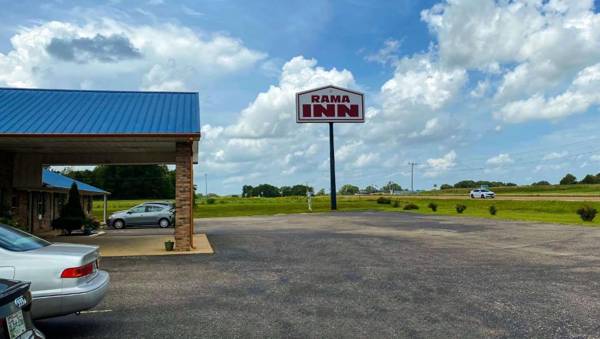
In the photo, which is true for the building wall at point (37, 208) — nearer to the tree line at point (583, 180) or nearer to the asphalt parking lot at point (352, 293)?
the asphalt parking lot at point (352, 293)

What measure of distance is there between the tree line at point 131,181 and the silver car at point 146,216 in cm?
6370

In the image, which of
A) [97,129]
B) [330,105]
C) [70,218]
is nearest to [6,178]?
[70,218]

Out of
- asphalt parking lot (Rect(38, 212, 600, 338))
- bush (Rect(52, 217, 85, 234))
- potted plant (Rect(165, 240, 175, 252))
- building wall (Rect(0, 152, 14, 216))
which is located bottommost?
asphalt parking lot (Rect(38, 212, 600, 338))

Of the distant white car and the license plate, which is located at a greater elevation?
the distant white car

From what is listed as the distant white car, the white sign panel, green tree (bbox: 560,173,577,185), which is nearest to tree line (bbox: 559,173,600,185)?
green tree (bbox: 560,173,577,185)

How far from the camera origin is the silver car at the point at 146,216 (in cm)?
2833

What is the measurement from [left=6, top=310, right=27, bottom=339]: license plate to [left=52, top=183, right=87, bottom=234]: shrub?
66.7ft

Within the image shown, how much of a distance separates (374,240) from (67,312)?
1252 centimetres

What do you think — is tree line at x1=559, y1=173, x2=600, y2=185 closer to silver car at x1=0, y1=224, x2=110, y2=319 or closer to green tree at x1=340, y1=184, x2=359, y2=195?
green tree at x1=340, y1=184, x2=359, y2=195

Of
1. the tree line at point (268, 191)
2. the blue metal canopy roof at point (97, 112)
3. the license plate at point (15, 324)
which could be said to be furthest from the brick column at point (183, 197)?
the tree line at point (268, 191)

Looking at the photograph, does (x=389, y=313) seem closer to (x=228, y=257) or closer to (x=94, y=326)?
(x=94, y=326)

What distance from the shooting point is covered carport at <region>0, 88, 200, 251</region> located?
1459 centimetres

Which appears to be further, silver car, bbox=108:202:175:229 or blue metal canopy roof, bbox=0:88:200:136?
silver car, bbox=108:202:175:229

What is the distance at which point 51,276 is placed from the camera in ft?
19.6
